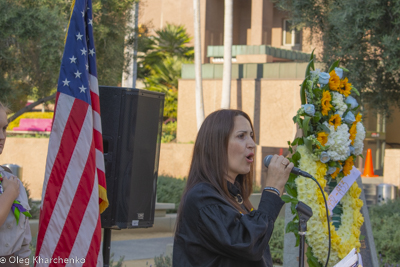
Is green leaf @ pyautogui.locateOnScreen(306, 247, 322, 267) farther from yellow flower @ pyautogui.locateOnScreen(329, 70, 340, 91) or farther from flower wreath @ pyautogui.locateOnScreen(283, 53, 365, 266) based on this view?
yellow flower @ pyautogui.locateOnScreen(329, 70, 340, 91)

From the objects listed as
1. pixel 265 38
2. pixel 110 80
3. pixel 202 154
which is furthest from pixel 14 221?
pixel 265 38

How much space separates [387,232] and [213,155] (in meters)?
6.28

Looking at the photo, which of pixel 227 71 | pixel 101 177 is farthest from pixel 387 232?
pixel 227 71

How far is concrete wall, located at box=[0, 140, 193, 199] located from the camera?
16562 millimetres

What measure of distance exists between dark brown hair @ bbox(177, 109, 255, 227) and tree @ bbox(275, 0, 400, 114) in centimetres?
677

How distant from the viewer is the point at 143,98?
4.64 metres

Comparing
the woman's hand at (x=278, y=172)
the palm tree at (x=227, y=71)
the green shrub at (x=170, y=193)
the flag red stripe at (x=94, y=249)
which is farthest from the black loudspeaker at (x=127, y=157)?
the palm tree at (x=227, y=71)

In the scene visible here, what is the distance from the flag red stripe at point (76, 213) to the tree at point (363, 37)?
6702 mm

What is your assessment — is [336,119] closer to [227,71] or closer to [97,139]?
[97,139]

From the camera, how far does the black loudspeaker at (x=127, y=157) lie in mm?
4406

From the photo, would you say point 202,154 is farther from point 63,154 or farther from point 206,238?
point 63,154

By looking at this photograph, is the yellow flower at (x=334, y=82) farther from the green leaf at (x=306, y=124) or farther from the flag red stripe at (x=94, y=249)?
the flag red stripe at (x=94, y=249)

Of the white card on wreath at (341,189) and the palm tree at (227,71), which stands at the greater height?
the palm tree at (227,71)

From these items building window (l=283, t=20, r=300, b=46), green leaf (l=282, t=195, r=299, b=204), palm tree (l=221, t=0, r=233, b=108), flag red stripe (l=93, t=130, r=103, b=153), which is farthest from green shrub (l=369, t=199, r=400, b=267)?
building window (l=283, t=20, r=300, b=46)
